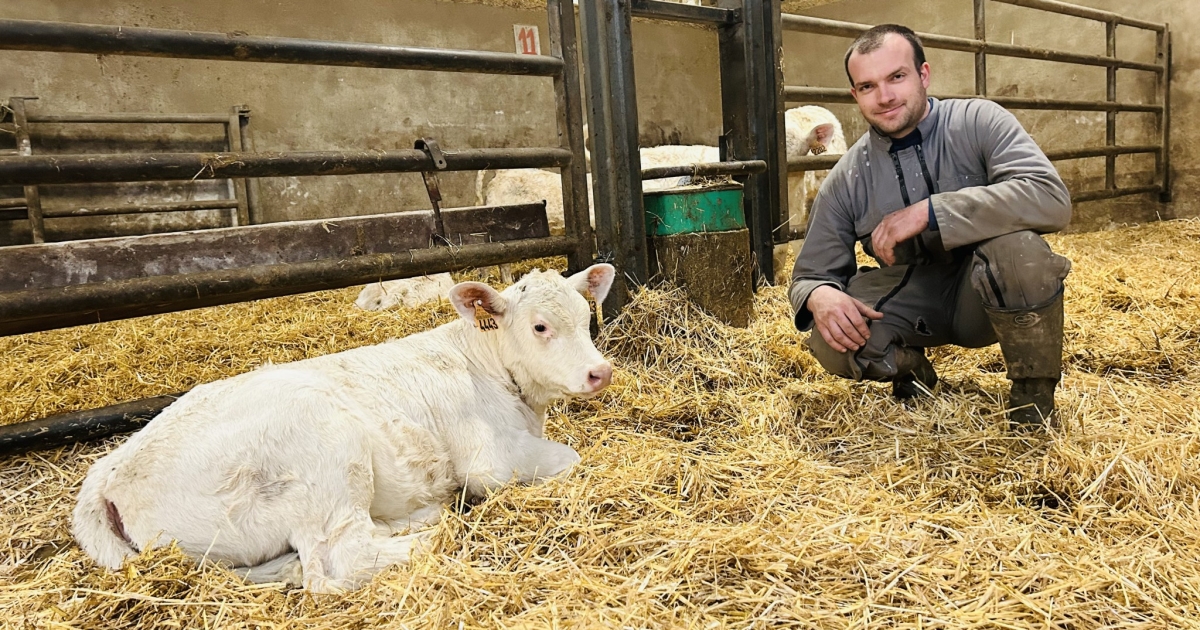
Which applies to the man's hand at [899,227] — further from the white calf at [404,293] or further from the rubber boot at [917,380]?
the white calf at [404,293]

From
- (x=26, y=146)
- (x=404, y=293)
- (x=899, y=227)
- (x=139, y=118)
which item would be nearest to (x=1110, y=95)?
(x=899, y=227)

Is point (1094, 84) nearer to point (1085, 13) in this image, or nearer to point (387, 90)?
point (1085, 13)

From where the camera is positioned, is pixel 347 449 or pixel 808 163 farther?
pixel 808 163

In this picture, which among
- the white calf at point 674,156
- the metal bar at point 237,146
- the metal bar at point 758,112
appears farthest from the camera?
the metal bar at point 237,146

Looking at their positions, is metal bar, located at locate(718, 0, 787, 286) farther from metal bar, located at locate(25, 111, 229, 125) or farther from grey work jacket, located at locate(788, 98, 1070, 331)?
metal bar, located at locate(25, 111, 229, 125)

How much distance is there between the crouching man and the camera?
9.37 ft

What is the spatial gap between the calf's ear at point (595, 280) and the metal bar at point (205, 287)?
81cm

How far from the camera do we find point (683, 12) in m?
4.91

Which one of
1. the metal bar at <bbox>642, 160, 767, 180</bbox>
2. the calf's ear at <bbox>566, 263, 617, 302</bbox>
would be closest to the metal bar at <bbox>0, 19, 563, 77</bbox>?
the metal bar at <bbox>642, 160, 767, 180</bbox>

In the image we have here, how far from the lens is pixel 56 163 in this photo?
2.97m

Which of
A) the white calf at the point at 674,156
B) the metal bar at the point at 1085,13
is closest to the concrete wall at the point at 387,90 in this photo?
the metal bar at the point at 1085,13

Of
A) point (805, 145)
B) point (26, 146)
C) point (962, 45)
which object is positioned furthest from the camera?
point (26, 146)

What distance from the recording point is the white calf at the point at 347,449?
2.23m

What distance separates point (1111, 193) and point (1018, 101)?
2785mm
